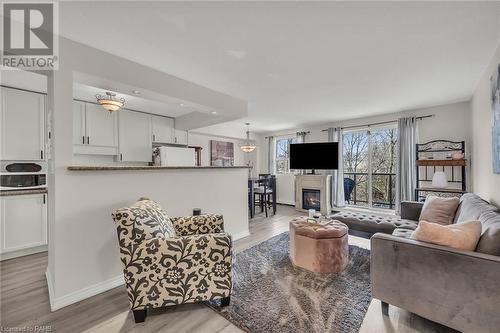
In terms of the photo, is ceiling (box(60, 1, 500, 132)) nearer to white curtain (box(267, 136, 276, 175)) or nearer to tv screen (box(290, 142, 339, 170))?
tv screen (box(290, 142, 339, 170))

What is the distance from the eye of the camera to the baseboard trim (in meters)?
1.80

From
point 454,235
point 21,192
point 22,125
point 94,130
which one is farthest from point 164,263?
point 94,130

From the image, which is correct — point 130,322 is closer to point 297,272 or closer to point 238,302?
point 238,302

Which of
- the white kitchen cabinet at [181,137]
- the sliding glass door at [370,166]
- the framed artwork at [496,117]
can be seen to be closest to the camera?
the framed artwork at [496,117]

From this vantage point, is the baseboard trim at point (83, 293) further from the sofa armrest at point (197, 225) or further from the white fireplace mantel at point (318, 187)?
the white fireplace mantel at point (318, 187)

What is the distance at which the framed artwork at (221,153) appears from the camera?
237 inches

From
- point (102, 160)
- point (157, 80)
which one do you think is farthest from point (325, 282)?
point (102, 160)

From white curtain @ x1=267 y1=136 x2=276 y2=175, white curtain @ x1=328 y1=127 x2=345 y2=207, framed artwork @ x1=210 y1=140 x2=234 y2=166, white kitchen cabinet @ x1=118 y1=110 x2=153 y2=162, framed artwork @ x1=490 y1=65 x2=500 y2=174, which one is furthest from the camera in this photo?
white curtain @ x1=267 y1=136 x2=276 y2=175

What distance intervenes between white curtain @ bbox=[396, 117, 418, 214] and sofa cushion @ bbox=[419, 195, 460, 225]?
1.74 metres

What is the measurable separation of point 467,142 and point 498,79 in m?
2.47

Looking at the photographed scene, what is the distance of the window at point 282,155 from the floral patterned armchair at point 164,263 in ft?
17.4

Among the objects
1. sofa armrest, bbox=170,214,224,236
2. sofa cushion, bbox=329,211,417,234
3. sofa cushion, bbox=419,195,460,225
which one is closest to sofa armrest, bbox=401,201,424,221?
sofa cushion, bbox=329,211,417,234

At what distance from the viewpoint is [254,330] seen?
5.10 feet

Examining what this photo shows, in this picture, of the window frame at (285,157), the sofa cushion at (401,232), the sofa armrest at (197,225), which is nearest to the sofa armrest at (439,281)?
the sofa cushion at (401,232)
